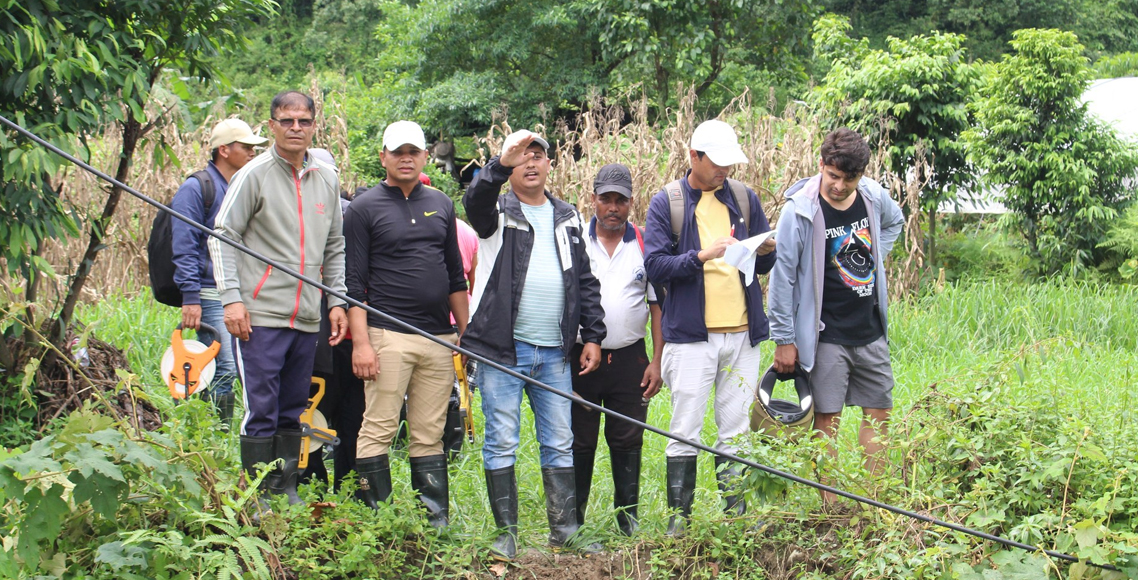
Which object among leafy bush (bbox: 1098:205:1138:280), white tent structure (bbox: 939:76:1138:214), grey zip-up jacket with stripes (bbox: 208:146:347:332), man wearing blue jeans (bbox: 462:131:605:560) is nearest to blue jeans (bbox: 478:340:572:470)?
man wearing blue jeans (bbox: 462:131:605:560)

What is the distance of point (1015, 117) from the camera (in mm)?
9703

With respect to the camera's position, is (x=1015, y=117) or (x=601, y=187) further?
(x=1015, y=117)

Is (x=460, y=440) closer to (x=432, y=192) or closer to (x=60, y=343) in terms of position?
(x=432, y=192)

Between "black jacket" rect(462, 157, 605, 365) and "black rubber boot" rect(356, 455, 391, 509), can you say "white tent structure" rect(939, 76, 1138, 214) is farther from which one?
"black rubber boot" rect(356, 455, 391, 509)

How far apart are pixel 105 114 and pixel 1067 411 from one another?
14.6 ft

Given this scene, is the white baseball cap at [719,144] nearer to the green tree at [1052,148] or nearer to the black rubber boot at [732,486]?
the black rubber boot at [732,486]

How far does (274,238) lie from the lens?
405cm

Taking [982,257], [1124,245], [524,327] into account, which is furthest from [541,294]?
[982,257]

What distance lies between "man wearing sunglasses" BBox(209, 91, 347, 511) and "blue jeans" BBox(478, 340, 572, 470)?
700 mm

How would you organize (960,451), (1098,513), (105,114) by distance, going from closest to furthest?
(1098,513), (960,451), (105,114)

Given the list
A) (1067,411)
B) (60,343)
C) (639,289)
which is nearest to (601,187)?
(639,289)

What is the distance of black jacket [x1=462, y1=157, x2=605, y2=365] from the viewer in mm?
4086

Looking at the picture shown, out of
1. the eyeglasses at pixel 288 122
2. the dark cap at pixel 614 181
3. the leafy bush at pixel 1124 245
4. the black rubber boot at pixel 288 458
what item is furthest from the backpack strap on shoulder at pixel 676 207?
the leafy bush at pixel 1124 245

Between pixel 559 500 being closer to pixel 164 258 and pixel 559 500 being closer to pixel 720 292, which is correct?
pixel 720 292
